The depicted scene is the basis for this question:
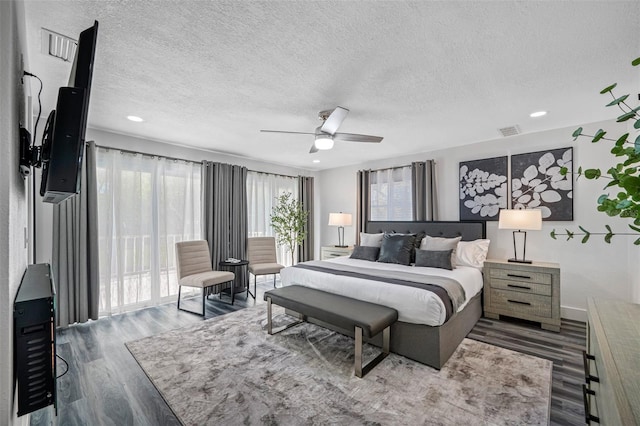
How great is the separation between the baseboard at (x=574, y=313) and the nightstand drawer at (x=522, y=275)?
75 centimetres

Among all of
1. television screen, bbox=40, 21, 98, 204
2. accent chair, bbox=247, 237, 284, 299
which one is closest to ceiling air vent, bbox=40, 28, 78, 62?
television screen, bbox=40, 21, 98, 204

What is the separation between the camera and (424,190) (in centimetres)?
491

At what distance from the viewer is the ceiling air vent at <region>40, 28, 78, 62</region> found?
1.84 metres

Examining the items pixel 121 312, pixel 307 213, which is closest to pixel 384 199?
pixel 307 213

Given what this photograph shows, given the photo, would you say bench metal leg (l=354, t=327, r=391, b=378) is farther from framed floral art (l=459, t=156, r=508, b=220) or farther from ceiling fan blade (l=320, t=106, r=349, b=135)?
framed floral art (l=459, t=156, r=508, b=220)

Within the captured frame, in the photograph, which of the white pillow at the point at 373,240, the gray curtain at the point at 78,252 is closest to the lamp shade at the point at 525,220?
the white pillow at the point at 373,240

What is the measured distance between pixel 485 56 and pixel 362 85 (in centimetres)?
98

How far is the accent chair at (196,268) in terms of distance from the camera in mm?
3964

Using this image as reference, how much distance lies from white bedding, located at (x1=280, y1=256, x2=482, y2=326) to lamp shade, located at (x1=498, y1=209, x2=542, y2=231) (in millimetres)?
769

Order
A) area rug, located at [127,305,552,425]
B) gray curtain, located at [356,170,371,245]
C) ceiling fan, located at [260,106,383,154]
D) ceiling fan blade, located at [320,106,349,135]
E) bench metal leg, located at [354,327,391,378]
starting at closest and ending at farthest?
area rug, located at [127,305,552,425] → bench metal leg, located at [354,327,391,378] → ceiling fan blade, located at [320,106,349,135] → ceiling fan, located at [260,106,383,154] → gray curtain, located at [356,170,371,245]

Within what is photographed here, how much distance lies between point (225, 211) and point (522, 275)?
4.69 meters

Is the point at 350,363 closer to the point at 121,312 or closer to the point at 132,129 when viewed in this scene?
the point at 121,312

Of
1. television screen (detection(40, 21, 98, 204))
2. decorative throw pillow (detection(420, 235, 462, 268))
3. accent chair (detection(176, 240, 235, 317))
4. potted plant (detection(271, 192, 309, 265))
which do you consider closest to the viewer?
television screen (detection(40, 21, 98, 204))

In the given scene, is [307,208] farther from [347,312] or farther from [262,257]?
[347,312]
